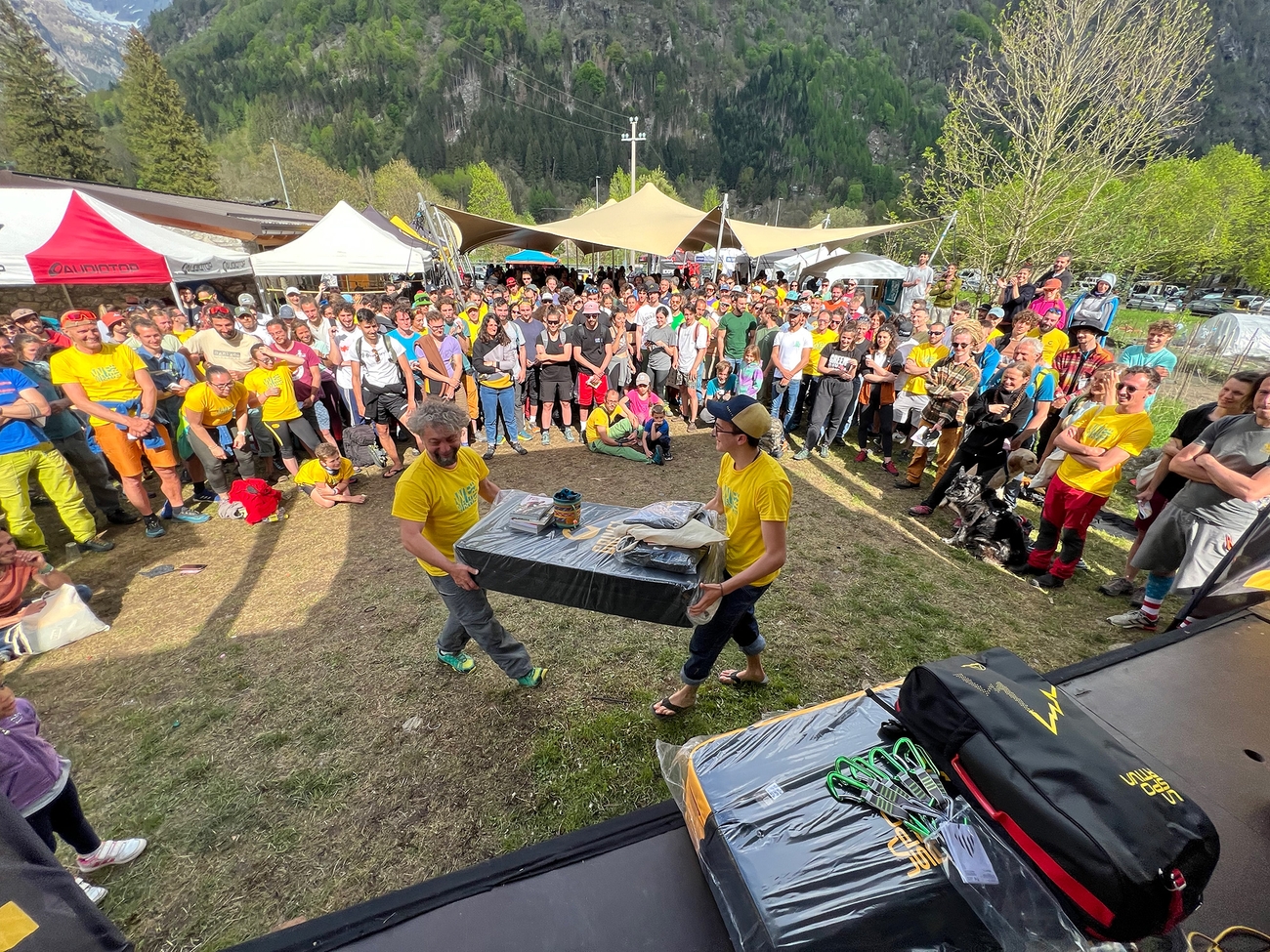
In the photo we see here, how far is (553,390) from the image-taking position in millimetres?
8023

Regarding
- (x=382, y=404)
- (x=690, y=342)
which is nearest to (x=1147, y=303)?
(x=690, y=342)

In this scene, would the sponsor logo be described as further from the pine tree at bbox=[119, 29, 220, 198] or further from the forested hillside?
the forested hillside

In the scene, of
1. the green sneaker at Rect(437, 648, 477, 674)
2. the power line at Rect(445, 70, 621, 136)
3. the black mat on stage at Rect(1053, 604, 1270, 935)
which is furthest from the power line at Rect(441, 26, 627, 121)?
the black mat on stage at Rect(1053, 604, 1270, 935)

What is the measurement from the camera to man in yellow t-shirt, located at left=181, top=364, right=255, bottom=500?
543 cm

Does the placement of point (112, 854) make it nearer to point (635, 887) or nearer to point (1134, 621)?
point (635, 887)

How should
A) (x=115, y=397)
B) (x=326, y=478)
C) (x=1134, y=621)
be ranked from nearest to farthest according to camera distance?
(x=1134, y=621)
(x=115, y=397)
(x=326, y=478)

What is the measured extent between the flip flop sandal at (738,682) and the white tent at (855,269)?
20.0 m

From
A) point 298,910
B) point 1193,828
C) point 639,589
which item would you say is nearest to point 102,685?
A: point 298,910

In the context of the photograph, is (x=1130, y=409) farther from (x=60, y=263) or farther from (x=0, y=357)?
(x=60, y=263)

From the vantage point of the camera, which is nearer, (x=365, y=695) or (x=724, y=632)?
(x=724, y=632)

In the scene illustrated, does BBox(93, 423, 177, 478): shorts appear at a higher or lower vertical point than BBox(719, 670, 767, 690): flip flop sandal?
higher

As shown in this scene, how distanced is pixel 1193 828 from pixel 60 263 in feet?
39.5

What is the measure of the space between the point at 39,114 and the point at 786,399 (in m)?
52.5

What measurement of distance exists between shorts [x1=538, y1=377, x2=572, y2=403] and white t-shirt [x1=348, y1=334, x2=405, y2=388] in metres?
2.08
